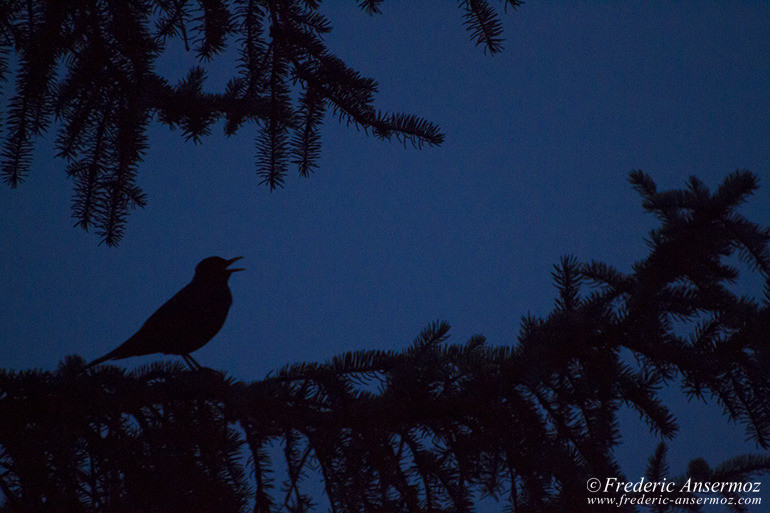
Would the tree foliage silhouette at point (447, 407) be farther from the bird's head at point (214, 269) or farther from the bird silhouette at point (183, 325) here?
the bird's head at point (214, 269)

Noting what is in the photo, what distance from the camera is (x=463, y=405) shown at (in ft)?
5.52

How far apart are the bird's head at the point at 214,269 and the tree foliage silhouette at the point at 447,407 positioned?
5.99 ft

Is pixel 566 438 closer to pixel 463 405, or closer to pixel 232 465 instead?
pixel 463 405

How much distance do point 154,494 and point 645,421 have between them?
1.46 m

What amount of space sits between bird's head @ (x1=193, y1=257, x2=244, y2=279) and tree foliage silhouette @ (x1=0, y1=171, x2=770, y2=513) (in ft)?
5.99

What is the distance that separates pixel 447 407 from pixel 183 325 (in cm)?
185

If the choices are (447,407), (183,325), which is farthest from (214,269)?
(447,407)

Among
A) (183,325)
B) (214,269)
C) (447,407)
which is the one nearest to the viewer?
(447,407)

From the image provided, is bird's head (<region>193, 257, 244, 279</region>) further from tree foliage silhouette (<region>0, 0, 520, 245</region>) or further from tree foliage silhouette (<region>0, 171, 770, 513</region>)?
tree foliage silhouette (<region>0, 171, 770, 513</region>)

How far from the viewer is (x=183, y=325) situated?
10.1 ft

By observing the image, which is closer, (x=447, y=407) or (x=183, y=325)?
(x=447, y=407)

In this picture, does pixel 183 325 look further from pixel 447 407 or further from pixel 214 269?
pixel 447 407

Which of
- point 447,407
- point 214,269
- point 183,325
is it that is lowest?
point 447,407

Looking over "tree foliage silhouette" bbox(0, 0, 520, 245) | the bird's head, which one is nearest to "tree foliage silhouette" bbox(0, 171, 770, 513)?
"tree foliage silhouette" bbox(0, 0, 520, 245)
